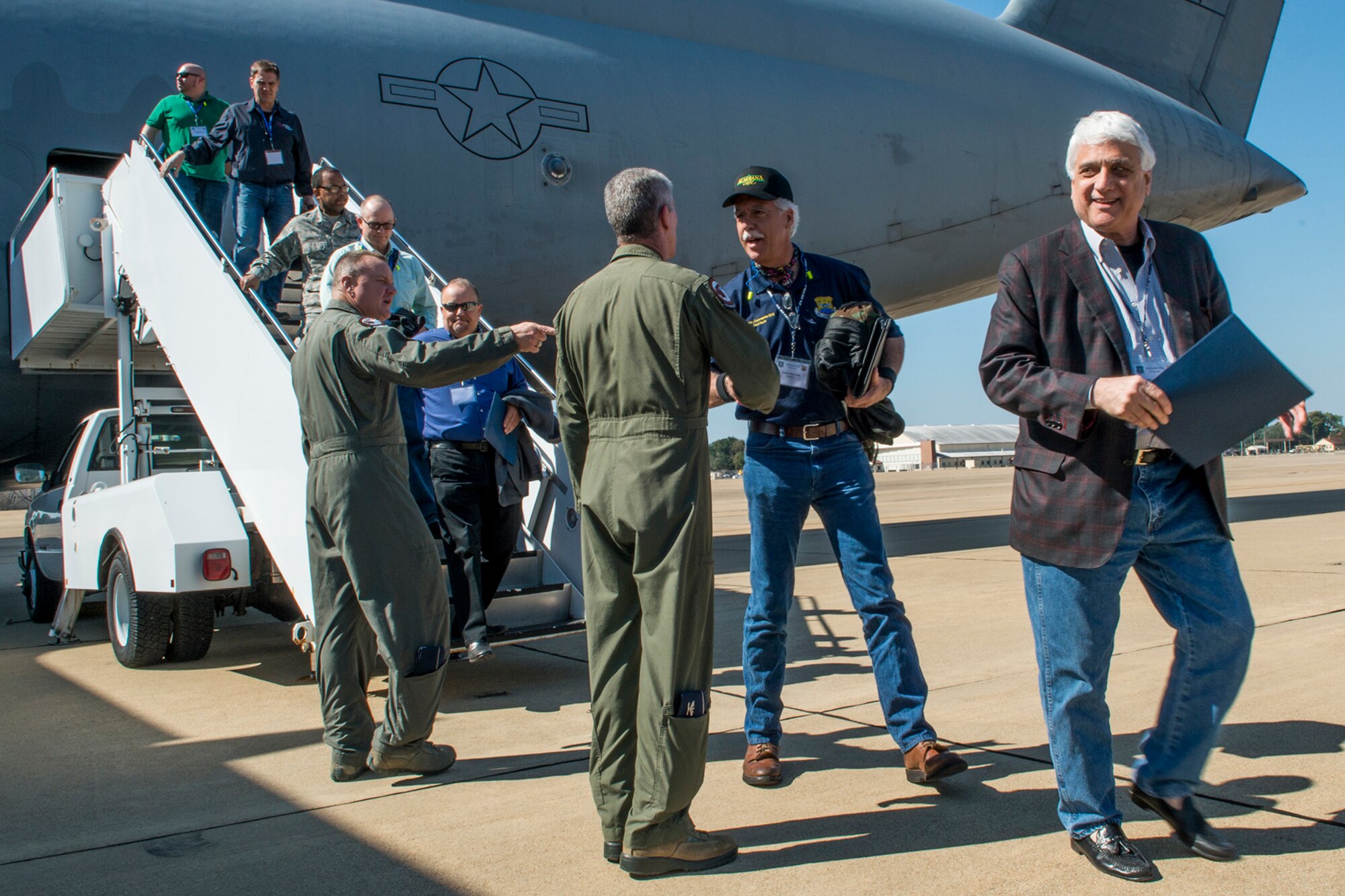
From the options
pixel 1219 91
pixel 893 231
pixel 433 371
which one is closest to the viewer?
pixel 433 371

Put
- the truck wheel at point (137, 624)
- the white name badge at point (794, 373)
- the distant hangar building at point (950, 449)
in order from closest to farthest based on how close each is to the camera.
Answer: the white name badge at point (794, 373) → the truck wheel at point (137, 624) → the distant hangar building at point (950, 449)

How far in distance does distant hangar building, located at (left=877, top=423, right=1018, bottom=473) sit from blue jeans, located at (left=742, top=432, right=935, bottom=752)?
8625 cm

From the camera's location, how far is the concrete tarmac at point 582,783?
2.74m

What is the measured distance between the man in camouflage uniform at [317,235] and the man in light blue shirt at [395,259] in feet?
0.25

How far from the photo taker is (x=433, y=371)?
3389mm

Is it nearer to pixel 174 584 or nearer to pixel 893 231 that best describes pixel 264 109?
pixel 174 584

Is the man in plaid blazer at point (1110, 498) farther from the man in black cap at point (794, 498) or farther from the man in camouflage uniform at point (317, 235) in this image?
the man in camouflage uniform at point (317, 235)

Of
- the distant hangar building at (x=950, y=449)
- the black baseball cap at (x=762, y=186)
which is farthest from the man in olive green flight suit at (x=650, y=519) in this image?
the distant hangar building at (x=950, y=449)

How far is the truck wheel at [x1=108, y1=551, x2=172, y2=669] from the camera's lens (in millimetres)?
5773

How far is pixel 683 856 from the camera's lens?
9.04 feet

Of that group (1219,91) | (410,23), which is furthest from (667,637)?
(1219,91)

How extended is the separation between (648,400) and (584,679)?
9.31 feet

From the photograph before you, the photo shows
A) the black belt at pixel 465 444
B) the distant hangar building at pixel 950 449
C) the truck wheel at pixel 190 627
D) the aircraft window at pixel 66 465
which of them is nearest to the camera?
the black belt at pixel 465 444

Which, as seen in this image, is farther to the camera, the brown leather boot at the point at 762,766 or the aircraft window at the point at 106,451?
the aircraft window at the point at 106,451
